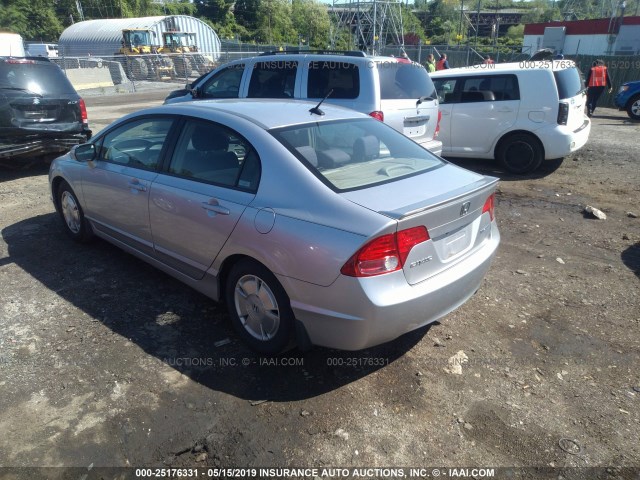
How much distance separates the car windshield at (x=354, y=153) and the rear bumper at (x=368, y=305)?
660 millimetres

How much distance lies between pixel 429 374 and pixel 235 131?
7.08ft

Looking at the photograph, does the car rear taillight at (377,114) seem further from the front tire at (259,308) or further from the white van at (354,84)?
the front tire at (259,308)

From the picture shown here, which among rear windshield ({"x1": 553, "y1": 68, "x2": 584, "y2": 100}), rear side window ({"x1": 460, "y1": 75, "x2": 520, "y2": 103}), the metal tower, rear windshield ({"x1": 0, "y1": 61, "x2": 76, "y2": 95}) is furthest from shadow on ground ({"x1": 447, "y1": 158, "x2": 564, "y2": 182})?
the metal tower

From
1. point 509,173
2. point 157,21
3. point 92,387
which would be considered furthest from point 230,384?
point 157,21

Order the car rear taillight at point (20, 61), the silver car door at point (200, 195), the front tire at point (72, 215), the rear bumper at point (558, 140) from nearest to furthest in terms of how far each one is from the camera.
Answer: the silver car door at point (200, 195), the front tire at point (72, 215), the rear bumper at point (558, 140), the car rear taillight at point (20, 61)

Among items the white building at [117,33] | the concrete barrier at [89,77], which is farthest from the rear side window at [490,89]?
the white building at [117,33]

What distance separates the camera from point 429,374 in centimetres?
327

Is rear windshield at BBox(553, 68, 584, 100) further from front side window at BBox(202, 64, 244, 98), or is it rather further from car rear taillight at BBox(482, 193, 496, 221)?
car rear taillight at BBox(482, 193, 496, 221)

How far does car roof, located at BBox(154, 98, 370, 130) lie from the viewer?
3.59 m

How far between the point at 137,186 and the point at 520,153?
660cm

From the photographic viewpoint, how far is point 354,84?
261 inches

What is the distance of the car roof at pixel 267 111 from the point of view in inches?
141

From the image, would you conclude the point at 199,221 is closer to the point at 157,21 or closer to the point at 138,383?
the point at 138,383

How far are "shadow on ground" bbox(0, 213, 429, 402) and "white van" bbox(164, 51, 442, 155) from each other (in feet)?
9.84
